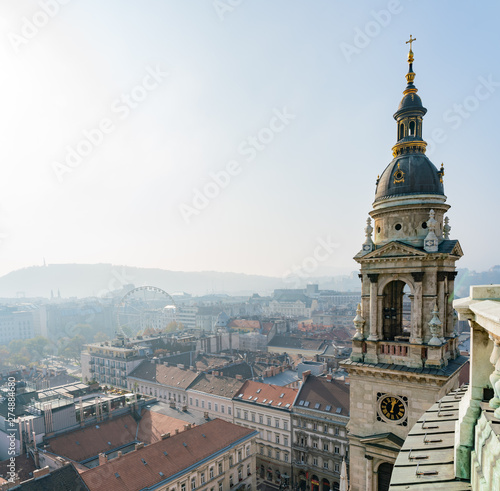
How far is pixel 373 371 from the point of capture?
64.3 ft

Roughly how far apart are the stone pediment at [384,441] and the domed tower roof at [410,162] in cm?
1346

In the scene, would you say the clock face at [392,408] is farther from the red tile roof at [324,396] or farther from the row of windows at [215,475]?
the red tile roof at [324,396]

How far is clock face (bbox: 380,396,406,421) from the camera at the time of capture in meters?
18.8

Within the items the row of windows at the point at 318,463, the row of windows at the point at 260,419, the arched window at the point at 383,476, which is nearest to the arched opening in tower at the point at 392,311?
the arched window at the point at 383,476

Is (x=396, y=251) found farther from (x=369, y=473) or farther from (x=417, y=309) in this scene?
(x=369, y=473)

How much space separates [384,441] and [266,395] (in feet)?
130

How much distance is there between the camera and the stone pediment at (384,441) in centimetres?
1848

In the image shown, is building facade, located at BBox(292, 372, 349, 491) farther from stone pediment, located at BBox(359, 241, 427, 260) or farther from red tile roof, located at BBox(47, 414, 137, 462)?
stone pediment, located at BBox(359, 241, 427, 260)

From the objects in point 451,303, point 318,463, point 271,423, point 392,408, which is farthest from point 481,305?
point 271,423

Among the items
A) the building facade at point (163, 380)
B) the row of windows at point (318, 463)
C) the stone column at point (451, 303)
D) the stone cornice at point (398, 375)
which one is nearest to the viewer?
the stone cornice at point (398, 375)

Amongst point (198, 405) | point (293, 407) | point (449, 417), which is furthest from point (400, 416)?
point (198, 405)

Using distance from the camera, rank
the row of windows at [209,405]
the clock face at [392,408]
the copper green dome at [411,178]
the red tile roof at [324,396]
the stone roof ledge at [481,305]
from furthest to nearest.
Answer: the row of windows at [209,405], the red tile roof at [324,396], the copper green dome at [411,178], the clock face at [392,408], the stone roof ledge at [481,305]

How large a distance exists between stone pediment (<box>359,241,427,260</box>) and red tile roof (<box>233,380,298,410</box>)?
3939cm

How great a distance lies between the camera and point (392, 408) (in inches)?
752
